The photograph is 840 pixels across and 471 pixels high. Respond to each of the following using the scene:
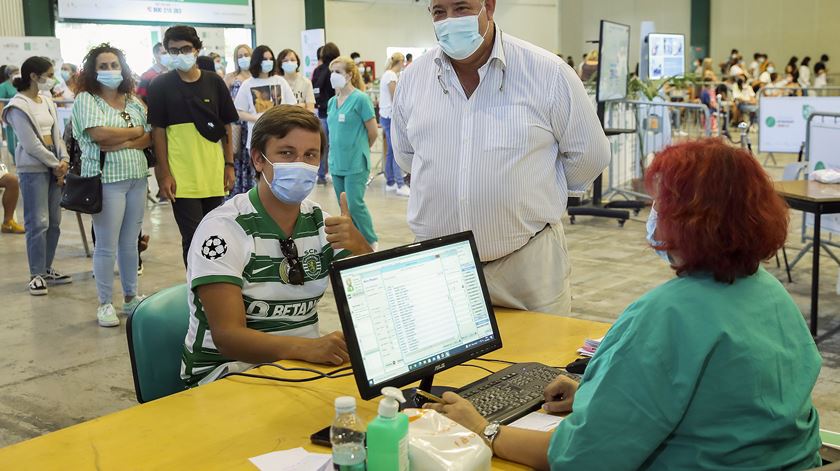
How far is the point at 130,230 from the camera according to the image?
5.07 metres

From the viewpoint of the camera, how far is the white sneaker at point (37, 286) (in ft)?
19.5

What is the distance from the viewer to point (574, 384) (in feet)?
6.40

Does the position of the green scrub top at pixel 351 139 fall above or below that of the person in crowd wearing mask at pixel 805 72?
below

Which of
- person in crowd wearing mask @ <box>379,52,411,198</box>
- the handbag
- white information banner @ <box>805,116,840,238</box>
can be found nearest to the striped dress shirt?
the handbag

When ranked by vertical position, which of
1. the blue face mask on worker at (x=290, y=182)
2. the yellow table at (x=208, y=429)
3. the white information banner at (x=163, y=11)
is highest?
the white information banner at (x=163, y=11)

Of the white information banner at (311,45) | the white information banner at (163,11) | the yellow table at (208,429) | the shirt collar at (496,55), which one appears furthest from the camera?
the white information banner at (163,11)

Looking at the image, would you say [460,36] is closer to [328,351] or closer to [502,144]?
[502,144]

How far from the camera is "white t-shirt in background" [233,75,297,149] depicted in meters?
7.95

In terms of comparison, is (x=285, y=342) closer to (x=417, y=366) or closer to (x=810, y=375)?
(x=417, y=366)

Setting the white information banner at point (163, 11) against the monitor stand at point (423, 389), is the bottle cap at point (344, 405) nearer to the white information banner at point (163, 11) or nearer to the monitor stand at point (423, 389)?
the monitor stand at point (423, 389)

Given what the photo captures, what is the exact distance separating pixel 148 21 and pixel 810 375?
1785 centimetres

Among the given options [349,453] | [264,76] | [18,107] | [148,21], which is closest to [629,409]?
[349,453]

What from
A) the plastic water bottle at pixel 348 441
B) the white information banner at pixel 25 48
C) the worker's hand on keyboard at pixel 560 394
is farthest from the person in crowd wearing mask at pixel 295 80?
the plastic water bottle at pixel 348 441

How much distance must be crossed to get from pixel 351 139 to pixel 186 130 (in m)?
1.90
